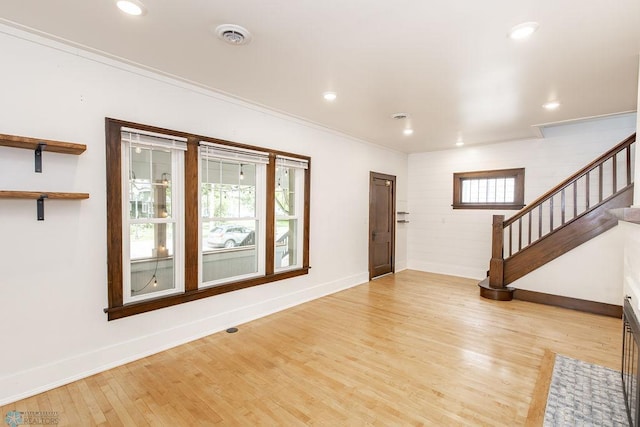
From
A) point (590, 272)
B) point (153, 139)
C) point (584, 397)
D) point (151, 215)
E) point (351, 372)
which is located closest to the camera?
point (584, 397)

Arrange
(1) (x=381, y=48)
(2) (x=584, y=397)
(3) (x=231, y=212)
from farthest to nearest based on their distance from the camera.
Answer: (3) (x=231, y=212) < (1) (x=381, y=48) < (2) (x=584, y=397)

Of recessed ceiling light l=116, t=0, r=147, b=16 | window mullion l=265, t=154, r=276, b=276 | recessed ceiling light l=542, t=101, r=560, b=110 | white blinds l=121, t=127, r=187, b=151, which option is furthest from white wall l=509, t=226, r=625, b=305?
recessed ceiling light l=116, t=0, r=147, b=16

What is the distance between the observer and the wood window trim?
270 centimetres

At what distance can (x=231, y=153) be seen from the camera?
3.59 meters

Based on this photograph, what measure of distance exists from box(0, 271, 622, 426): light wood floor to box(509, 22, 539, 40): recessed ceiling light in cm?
274

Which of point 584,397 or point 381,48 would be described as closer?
point 584,397

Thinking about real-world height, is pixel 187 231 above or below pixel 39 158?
below

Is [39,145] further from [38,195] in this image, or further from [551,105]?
[551,105]

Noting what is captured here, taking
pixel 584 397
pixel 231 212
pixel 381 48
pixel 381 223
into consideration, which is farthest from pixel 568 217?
pixel 231 212

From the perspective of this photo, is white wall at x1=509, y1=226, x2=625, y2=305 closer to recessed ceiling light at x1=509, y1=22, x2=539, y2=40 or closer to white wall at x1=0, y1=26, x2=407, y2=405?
recessed ceiling light at x1=509, y1=22, x2=539, y2=40

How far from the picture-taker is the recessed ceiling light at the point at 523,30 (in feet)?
6.99

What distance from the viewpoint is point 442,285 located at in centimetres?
568

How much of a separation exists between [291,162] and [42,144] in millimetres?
2683

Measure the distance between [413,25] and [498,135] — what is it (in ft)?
13.3
